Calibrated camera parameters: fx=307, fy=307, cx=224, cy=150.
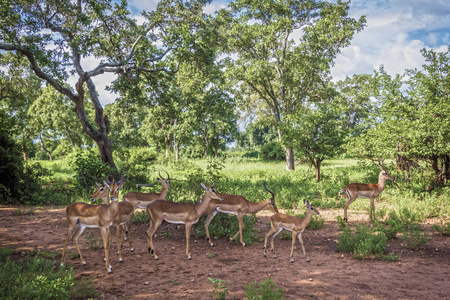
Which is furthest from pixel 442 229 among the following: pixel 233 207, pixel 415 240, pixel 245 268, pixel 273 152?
pixel 273 152

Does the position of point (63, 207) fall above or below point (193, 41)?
below

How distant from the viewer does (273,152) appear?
39.6 meters

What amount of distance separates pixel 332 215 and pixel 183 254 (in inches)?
251

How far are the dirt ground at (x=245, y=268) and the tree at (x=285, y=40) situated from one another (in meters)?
16.0

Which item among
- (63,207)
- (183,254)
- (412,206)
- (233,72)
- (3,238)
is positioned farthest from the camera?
(233,72)

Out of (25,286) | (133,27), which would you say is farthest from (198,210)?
(133,27)

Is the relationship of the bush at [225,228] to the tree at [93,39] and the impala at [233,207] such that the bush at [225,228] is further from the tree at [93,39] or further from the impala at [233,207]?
the tree at [93,39]

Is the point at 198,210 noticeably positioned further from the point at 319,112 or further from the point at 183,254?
the point at 319,112

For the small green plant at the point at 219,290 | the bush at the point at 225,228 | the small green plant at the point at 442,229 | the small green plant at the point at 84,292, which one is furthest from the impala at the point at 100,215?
the small green plant at the point at 442,229

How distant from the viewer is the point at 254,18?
84.2ft

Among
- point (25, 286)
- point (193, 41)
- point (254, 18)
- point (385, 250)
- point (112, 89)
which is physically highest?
point (254, 18)

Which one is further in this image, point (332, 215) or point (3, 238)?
point (332, 215)

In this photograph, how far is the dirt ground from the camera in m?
5.30

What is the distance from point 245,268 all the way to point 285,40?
75.0 feet
